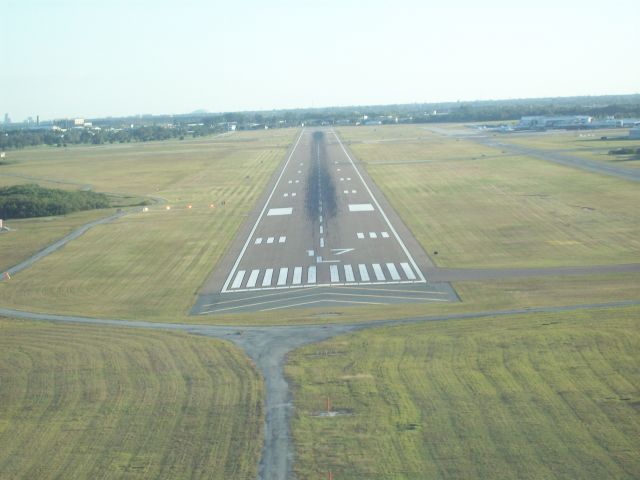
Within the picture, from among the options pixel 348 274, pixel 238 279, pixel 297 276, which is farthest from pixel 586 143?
pixel 238 279

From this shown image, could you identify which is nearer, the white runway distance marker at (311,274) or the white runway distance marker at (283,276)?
the white runway distance marker at (283,276)

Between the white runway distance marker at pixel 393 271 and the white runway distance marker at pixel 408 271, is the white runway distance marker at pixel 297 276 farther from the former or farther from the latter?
the white runway distance marker at pixel 408 271

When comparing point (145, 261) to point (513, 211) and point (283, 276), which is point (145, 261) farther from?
point (513, 211)

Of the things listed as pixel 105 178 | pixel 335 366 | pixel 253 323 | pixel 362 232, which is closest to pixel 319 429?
pixel 335 366

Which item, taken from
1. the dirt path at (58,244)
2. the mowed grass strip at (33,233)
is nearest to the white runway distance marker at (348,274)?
the dirt path at (58,244)

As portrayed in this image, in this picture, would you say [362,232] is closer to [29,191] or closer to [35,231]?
[35,231]

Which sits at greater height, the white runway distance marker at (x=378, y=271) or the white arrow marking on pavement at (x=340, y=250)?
the white arrow marking on pavement at (x=340, y=250)

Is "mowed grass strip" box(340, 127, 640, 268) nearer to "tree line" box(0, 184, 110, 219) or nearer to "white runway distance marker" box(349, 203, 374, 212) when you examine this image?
"white runway distance marker" box(349, 203, 374, 212)
